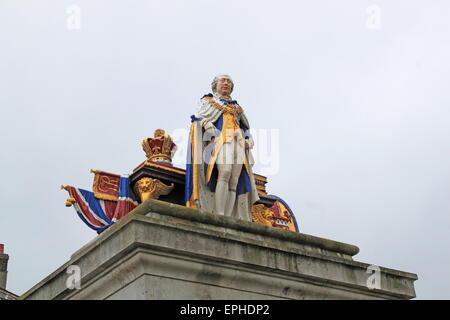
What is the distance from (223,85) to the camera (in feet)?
43.5

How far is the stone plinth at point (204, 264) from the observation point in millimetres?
9289

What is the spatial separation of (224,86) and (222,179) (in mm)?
1969

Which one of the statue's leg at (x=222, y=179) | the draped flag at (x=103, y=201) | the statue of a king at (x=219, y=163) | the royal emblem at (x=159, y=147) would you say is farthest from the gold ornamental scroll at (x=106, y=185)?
the statue's leg at (x=222, y=179)

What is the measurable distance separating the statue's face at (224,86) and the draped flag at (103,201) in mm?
2348

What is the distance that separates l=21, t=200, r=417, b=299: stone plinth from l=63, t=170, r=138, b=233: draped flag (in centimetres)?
200

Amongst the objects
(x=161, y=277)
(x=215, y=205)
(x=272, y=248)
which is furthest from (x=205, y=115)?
(x=161, y=277)

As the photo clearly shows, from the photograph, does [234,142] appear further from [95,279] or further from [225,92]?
[95,279]

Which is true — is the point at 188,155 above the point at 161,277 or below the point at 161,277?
above

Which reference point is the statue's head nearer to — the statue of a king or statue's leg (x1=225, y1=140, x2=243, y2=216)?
the statue of a king

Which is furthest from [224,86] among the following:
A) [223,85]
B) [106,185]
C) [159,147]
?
[106,185]

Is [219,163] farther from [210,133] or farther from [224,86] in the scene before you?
[224,86]

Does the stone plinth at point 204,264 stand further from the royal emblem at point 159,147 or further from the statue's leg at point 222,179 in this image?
the royal emblem at point 159,147

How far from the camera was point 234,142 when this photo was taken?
12.6m
